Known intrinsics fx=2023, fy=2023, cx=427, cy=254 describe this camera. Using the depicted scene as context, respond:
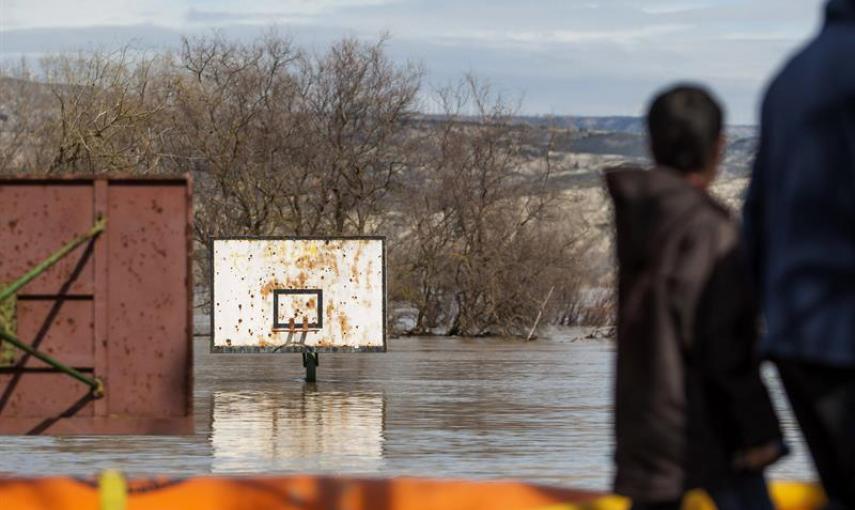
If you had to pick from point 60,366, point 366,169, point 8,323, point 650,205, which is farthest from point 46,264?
point 366,169

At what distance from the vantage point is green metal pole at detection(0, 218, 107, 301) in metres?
9.30

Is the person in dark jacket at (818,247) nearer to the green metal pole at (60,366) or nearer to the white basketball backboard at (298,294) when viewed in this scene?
the green metal pole at (60,366)

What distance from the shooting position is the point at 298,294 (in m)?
30.8

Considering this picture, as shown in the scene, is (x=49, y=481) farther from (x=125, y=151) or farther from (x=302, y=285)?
(x=125, y=151)

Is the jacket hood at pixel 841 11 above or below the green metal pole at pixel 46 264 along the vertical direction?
above

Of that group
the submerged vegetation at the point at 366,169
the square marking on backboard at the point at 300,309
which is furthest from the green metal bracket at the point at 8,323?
the submerged vegetation at the point at 366,169

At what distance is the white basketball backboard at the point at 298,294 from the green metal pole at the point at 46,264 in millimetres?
20898

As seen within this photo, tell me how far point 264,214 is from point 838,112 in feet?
155

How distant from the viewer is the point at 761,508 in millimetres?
5059

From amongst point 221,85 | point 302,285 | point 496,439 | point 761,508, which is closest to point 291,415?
point 496,439

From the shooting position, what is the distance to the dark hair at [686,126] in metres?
5.06

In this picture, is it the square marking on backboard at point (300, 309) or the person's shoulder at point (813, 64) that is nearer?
the person's shoulder at point (813, 64)

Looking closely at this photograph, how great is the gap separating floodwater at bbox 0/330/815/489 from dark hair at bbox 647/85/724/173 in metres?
7.85

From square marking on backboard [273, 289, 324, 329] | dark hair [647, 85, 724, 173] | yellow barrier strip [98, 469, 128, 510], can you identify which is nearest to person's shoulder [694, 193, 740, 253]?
dark hair [647, 85, 724, 173]
